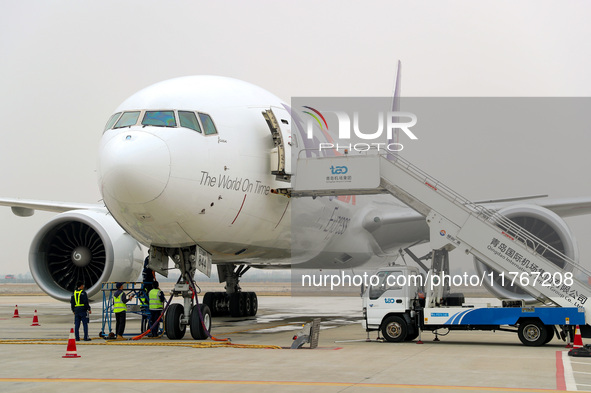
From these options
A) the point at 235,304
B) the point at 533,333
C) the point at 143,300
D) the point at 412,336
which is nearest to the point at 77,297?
the point at 143,300

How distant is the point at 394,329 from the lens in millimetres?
12789

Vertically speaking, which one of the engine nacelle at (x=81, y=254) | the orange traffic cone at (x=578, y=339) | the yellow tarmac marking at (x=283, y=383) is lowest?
the yellow tarmac marking at (x=283, y=383)

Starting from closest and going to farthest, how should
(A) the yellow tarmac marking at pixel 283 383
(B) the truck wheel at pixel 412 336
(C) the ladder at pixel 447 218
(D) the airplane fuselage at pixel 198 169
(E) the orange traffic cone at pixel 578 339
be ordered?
(A) the yellow tarmac marking at pixel 283 383 < (D) the airplane fuselage at pixel 198 169 < (E) the orange traffic cone at pixel 578 339 < (C) the ladder at pixel 447 218 < (B) the truck wheel at pixel 412 336

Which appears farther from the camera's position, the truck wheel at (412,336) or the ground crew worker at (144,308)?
the ground crew worker at (144,308)

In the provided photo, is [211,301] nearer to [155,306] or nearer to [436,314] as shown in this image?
[155,306]

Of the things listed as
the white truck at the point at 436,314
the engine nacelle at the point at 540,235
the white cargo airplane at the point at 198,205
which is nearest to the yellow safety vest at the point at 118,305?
the white cargo airplane at the point at 198,205

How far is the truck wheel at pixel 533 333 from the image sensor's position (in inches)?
469

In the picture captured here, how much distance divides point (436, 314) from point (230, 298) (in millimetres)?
9334

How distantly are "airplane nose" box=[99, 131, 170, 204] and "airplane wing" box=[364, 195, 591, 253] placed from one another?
7.75 metres

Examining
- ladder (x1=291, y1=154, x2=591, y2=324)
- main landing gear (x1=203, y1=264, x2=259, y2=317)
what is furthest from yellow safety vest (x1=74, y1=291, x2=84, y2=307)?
main landing gear (x1=203, y1=264, x2=259, y2=317)

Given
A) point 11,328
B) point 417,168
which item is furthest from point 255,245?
point 11,328

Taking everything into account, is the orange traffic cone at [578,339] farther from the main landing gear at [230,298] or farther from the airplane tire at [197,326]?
the main landing gear at [230,298]

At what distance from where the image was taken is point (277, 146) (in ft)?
41.3

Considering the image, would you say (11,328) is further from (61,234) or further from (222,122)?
(222,122)
